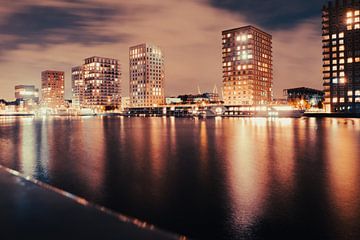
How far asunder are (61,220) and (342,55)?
18392cm

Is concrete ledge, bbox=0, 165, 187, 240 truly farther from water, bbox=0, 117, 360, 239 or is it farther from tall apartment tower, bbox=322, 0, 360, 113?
tall apartment tower, bbox=322, 0, 360, 113

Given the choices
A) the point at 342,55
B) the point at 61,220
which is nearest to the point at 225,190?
the point at 61,220

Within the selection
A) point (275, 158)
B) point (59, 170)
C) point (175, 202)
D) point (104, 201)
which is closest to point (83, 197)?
point (104, 201)

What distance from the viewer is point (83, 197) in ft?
46.2

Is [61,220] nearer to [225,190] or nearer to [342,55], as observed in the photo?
[225,190]

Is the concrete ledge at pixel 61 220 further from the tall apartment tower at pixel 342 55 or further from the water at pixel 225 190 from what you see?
the tall apartment tower at pixel 342 55

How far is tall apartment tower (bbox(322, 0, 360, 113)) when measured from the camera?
15925 cm

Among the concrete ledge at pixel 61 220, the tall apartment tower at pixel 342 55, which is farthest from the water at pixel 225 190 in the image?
the tall apartment tower at pixel 342 55

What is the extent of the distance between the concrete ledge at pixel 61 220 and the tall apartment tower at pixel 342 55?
16854 centimetres

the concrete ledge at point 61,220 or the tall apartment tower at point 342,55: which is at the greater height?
the tall apartment tower at point 342,55

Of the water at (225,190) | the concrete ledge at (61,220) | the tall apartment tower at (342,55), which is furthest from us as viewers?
the tall apartment tower at (342,55)

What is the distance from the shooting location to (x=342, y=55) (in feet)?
544

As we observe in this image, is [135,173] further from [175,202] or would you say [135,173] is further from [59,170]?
[175,202]

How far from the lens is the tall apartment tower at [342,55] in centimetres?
15925
